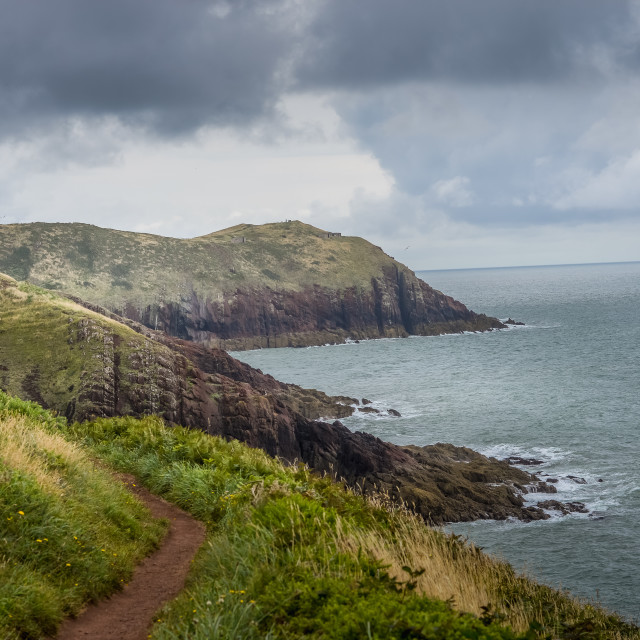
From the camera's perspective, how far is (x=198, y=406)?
1479 inches

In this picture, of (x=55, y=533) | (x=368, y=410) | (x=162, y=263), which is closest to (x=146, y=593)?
(x=55, y=533)

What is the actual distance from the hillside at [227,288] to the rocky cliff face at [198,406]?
7309 cm

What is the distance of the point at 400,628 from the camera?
514cm

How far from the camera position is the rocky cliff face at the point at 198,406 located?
115ft

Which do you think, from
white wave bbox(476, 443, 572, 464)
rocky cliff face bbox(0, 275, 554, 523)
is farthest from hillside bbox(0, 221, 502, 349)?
rocky cliff face bbox(0, 275, 554, 523)

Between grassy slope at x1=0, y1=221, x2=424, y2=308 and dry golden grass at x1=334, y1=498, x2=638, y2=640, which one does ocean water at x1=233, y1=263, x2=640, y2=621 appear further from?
grassy slope at x1=0, y1=221, x2=424, y2=308

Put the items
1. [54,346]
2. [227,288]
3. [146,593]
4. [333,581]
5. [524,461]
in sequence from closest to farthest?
[333,581]
[146,593]
[54,346]
[524,461]
[227,288]

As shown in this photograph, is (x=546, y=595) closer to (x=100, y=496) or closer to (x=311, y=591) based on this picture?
(x=311, y=591)

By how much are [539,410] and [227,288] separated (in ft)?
272

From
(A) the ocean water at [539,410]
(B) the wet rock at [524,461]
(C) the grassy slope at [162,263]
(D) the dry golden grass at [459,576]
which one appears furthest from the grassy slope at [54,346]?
(C) the grassy slope at [162,263]

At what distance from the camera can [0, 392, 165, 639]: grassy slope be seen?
709 cm

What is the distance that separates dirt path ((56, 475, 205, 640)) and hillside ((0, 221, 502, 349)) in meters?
103

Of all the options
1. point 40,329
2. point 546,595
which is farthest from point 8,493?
point 40,329

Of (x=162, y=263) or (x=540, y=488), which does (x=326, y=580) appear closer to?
(x=540, y=488)
